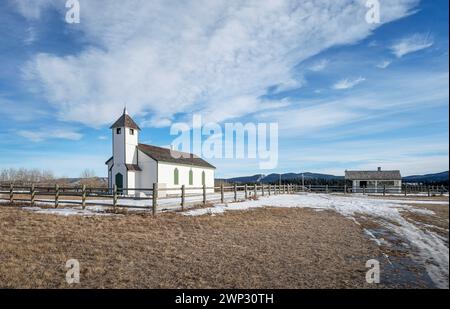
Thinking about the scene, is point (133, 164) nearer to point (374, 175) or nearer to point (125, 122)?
point (125, 122)

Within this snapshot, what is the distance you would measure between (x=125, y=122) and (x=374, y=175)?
41.8 m

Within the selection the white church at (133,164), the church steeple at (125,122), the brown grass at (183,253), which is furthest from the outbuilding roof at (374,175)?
the brown grass at (183,253)

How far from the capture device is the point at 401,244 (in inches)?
336

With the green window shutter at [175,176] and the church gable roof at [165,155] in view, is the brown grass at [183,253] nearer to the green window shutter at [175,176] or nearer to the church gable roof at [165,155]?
the church gable roof at [165,155]

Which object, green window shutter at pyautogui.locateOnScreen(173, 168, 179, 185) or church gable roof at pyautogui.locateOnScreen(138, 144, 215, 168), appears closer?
church gable roof at pyautogui.locateOnScreen(138, 144, 215, 168)

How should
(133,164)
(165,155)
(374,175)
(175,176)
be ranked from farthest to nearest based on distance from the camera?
1. (374,175)
2. (165,155)
3. (175,176)
4. (133,164)

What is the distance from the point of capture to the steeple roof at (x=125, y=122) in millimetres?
28938

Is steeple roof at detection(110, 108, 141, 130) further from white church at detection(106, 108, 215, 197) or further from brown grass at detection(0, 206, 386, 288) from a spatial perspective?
brown grass at detection(0, 206, 386, 288)

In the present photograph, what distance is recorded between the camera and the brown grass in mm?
5555

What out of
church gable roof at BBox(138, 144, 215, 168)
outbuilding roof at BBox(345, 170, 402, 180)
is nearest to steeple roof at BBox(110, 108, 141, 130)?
church gable roof at BBox(138, 144, 215, 168)

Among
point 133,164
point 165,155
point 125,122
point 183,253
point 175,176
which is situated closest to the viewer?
point 183,253

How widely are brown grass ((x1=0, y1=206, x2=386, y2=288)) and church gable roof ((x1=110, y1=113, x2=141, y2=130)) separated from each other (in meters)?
17.3

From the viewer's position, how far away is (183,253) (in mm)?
7484

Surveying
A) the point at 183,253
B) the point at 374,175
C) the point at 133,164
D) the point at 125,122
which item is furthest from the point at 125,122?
the point at 374,175
